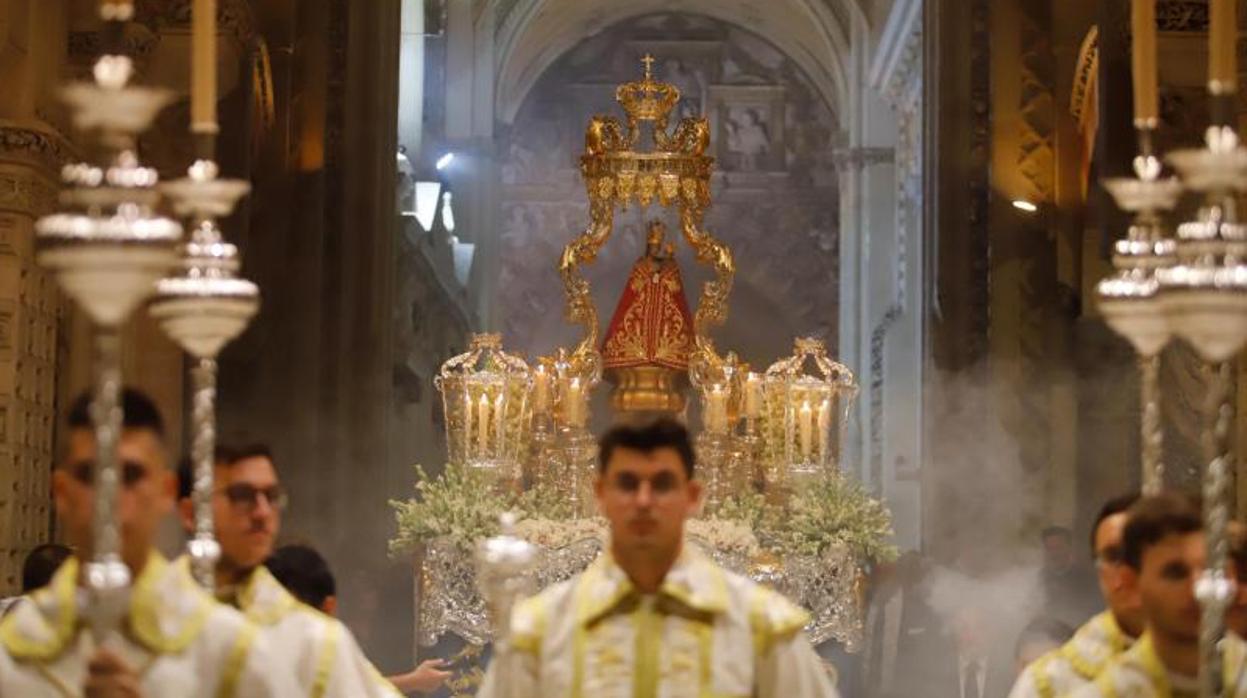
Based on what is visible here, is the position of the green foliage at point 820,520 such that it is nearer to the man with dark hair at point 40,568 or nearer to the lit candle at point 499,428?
the lit candle at point 499,428

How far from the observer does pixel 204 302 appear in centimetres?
614

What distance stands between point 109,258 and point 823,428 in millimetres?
11025

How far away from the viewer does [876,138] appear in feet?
122

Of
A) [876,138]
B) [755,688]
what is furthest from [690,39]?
[755,688]

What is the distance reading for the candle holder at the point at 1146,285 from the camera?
252 inches

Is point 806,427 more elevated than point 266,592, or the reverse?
point 806,427

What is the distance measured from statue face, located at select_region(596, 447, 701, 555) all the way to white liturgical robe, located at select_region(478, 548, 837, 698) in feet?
0.44

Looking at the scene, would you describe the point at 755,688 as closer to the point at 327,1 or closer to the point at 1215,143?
the point at 1215,143

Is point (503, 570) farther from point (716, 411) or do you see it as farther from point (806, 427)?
point (716, 411)

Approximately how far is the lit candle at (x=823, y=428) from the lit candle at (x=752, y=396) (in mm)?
476

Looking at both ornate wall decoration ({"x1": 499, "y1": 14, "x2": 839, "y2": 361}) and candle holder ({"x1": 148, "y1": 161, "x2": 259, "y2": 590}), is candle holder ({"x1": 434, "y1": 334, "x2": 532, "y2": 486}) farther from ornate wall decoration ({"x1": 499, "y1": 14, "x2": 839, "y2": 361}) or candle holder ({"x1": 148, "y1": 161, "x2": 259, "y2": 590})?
ornate wall decoration ({"x1": 499, "y1": 14, "x2": 839, "y2": 361})

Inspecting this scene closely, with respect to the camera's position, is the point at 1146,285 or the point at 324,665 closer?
the point at 324,665

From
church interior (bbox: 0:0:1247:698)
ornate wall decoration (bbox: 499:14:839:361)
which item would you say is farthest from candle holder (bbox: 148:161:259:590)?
ornate wall decoration (bbox: 499:14:839:361)

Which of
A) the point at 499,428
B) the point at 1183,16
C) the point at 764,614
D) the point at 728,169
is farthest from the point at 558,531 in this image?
the point at 728,169
